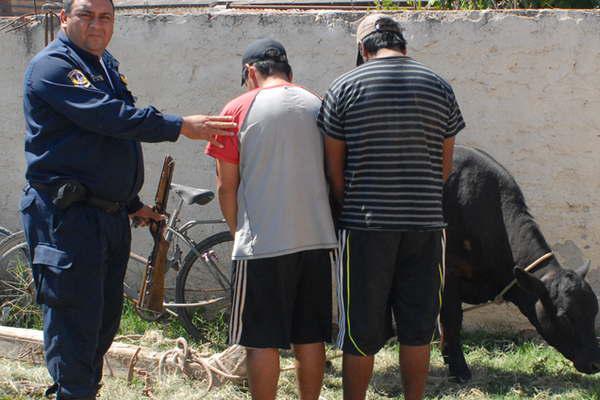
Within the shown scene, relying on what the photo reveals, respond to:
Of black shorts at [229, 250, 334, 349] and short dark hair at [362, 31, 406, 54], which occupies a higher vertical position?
short dark hair at [362, 31, 406, 54]

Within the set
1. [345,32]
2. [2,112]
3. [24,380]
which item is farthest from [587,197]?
[2,112]

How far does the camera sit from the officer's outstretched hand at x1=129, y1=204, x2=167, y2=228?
439cm

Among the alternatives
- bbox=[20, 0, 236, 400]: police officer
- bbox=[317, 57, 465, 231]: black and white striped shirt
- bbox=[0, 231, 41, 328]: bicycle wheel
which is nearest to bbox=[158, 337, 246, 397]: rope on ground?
bbox=[20, 0, 236, 400]: police officer

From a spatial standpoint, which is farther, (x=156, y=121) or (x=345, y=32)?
(x=345, y=32)

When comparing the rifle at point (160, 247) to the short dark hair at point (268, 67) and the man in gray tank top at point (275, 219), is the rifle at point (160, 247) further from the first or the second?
the short dark hair at point (268, 67)

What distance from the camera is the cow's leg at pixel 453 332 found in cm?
533

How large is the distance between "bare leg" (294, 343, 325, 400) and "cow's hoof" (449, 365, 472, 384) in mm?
1509

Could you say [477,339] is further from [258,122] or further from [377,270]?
[258,122]

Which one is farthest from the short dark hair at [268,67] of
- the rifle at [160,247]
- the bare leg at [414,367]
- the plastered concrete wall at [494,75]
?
the plastered concrete wall at [494,75]

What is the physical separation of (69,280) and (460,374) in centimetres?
269

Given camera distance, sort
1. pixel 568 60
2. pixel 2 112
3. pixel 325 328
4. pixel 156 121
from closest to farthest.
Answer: pixel 156 121 < pixel 325 328 < pixel 568 60 < pixel 2 112

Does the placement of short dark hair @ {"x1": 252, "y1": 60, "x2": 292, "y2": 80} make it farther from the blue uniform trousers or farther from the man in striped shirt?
the blue uniform trousers

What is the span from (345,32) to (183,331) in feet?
8.24

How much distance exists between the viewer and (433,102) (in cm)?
393
